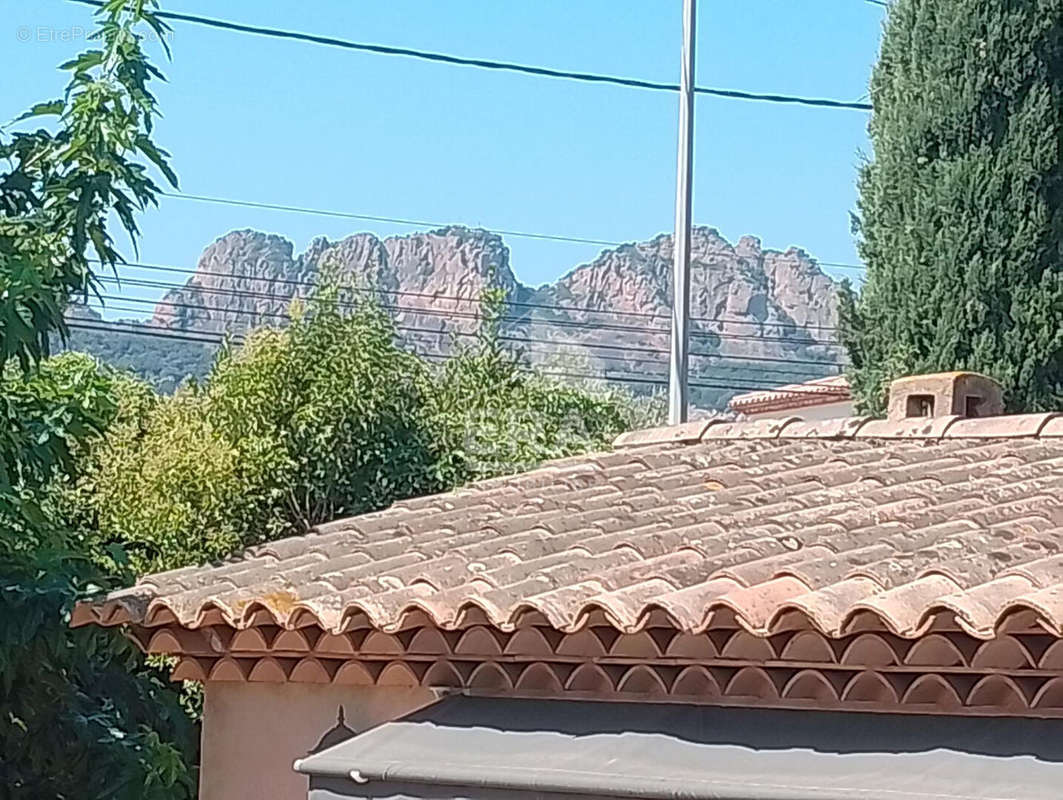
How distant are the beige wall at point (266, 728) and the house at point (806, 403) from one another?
692 inches

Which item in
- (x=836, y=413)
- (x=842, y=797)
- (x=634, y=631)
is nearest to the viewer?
(x=842, y=797)

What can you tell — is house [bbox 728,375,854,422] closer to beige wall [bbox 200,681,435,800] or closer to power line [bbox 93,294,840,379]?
power line [bbox 93,294,840,379]

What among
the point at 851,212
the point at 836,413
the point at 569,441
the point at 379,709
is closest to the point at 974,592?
the point at 379,709

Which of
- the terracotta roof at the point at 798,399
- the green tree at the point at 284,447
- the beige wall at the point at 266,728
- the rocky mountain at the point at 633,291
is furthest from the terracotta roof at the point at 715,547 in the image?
the rocky mountain at the point at 633,291

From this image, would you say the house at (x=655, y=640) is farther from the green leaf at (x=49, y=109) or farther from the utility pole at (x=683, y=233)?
the utility pole at (x=683, y=233)

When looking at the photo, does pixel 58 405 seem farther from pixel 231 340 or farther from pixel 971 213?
pixel 971 213

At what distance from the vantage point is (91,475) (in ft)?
61.0

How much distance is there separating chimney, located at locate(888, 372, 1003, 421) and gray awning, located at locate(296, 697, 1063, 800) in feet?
19.3

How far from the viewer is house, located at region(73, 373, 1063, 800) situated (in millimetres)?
5848

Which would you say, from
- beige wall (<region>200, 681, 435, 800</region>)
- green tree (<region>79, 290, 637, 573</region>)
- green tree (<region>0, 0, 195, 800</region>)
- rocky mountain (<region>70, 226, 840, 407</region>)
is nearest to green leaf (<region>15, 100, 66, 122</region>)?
green tree (<region>0, 0, 195, 800</region>)

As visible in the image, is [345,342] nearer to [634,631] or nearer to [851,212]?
[851,212]

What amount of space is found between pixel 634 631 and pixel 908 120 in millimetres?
13740

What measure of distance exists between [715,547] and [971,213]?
38.4 ft

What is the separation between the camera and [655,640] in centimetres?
662
